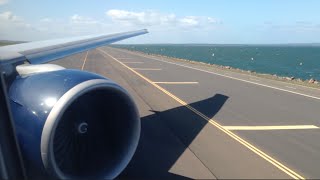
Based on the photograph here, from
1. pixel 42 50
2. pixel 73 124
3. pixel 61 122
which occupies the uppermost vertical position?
pixel 42 50

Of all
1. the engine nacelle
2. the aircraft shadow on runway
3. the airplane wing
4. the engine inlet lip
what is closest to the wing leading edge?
the airplane wing

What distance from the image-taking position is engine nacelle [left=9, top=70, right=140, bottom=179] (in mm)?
5535

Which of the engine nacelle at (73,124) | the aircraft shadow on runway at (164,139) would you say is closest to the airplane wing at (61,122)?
the engine nacelle at (73,124)

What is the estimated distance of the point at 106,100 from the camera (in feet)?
24.0

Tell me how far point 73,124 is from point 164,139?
4.38 metres

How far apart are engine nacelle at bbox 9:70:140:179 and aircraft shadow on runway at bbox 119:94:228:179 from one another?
0.94 m

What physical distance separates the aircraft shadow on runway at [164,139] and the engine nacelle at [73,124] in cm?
94

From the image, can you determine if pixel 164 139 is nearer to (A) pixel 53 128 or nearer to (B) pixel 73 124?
(B) pixel 73 124

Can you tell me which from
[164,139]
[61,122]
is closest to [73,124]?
[61,122]

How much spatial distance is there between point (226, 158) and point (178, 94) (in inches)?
431

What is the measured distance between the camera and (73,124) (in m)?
6.63

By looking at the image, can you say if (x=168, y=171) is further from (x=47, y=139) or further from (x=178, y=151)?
(x=47, y=139)

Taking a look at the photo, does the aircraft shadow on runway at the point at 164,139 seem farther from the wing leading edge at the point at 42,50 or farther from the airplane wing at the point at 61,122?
the wing leading edge at the point at 42,50

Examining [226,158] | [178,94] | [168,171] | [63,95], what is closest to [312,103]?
[178,94]
